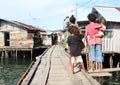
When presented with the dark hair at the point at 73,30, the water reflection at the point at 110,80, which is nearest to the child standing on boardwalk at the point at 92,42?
the dark hair at the point at 73,30

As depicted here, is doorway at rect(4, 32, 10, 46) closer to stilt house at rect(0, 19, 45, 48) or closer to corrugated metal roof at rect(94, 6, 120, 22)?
stilt house at rect(0, 19, 45, 48)

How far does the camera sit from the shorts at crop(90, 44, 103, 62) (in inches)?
323

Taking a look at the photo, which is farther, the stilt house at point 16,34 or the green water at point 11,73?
the stilt house at point 16,34

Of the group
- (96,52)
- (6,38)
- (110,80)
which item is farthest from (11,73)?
(6,38)

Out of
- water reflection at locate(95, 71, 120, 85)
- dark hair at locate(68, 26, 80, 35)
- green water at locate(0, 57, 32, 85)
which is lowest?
green water at locate(0, 57, 32, 85)

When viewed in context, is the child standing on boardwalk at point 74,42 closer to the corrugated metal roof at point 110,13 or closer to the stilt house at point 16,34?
the corrugated metal roof at point 110,13

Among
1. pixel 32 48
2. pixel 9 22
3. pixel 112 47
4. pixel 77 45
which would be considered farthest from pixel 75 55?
pixel 9 22

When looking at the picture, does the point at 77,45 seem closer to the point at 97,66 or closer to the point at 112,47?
the point at 97,66

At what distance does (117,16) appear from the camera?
2500cm

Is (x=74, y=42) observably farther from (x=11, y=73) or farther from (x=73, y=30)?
(x=11, y=73)

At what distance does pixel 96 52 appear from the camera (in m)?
8.23

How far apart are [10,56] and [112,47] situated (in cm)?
2027

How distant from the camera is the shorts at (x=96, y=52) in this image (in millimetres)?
8195

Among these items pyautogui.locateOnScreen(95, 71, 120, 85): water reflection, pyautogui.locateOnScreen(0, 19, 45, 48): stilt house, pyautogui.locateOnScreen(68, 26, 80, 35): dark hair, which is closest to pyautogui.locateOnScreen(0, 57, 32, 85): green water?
pyautogui.locateOnScreen(0, 19, 45, 48): stilt house
